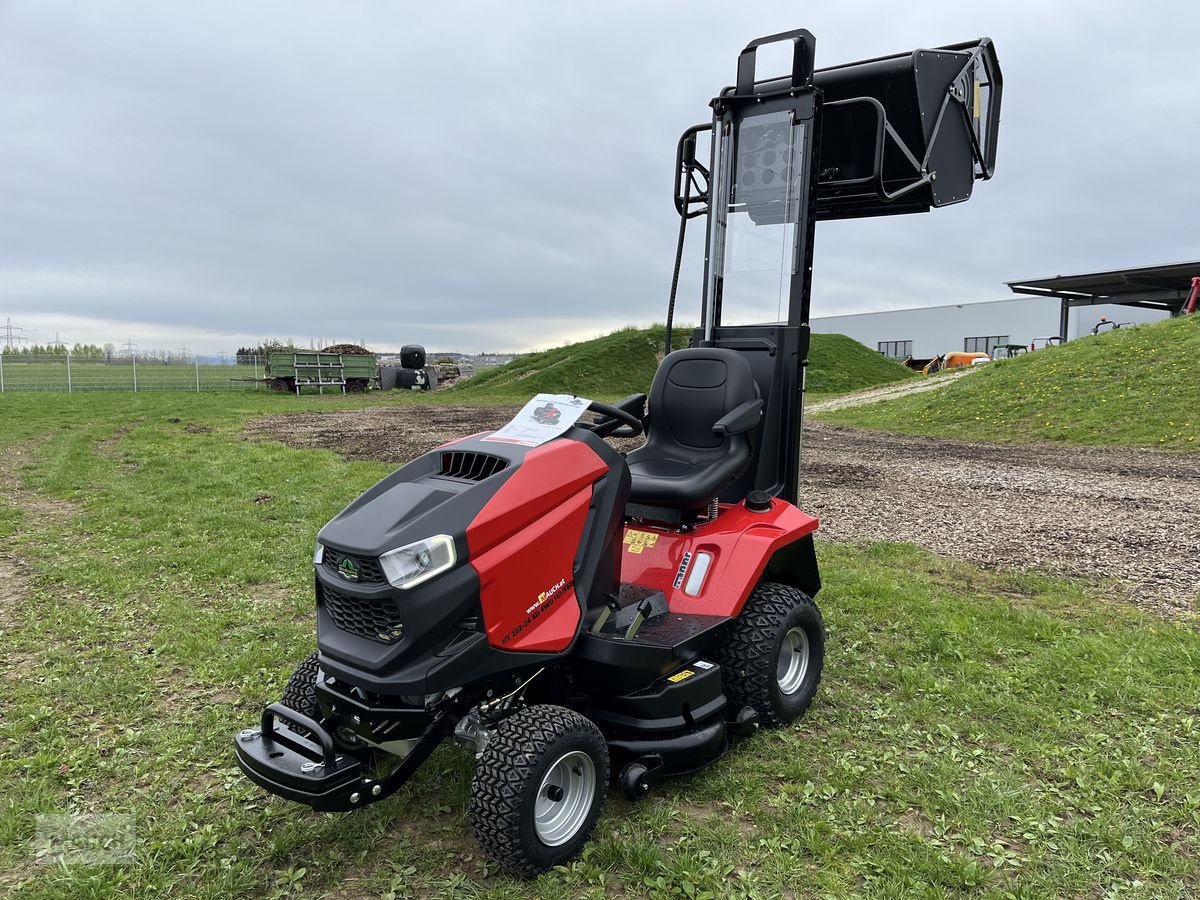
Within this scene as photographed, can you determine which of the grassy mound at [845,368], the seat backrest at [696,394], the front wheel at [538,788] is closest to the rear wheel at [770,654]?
the seat backrest at [696,394]

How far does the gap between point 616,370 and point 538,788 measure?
29440 millimetres

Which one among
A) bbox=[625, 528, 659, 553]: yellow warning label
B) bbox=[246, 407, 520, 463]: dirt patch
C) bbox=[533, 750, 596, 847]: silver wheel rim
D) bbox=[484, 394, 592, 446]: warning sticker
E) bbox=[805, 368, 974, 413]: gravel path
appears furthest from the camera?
bbox=[805, 368, 974, 413]: gravel path

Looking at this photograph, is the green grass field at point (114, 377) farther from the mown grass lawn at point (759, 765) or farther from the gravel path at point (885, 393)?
the mown grass lawn at point (759, 765)

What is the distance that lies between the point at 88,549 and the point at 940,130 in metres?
7.13

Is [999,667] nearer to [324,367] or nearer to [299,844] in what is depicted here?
[299,844]

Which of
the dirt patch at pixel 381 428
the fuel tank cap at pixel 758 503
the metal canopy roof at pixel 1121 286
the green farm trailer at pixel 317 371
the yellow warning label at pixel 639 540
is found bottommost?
the dirt patch at pixel 381 428

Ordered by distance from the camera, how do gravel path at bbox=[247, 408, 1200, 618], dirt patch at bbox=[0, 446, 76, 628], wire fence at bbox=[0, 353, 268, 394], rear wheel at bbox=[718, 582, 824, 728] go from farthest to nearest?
1. wire fence at bbox=[0, 353, 268, 394]
2. gravel path at bbox=[247, 408, 1200, 618]
3. dirt patch at bbox=[0, 446, 76, 628]
4. rear wheel at bbox=[718, 582, 824, 728]

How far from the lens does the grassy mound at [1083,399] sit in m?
14.4

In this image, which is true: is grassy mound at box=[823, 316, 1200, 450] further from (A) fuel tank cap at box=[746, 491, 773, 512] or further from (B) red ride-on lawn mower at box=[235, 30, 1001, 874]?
(A) fuel tank cap at box=[746, 491, 773, 512]

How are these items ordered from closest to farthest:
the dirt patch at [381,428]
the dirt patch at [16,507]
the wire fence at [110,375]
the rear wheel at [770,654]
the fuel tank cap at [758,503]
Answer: the rear wheel at [770,654]
the fuel tank cap at [758,503]
the dirt patch at [16,507]
the dirt patch at [381,428]
the wire fence at [110,375]

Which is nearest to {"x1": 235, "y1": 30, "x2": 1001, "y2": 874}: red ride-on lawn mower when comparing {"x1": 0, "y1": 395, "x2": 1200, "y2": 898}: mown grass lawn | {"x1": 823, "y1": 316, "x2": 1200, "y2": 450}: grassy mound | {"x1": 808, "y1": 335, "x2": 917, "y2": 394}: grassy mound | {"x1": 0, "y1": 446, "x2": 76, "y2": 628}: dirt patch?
{"x1": 0, "y1": 395, "x2": 1200, "y2": 898}: mown grass lawn

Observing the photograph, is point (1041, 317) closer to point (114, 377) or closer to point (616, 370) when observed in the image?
point (616, 370)

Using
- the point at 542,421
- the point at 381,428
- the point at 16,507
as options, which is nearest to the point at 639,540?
the point at 542,421

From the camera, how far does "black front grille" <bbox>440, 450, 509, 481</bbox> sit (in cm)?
289
